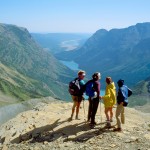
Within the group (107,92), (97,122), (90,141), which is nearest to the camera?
(90,141)

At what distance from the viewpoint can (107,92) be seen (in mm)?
23484

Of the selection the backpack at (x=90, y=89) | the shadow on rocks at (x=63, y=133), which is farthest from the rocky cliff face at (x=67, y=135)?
the backpack at (x=90, y=89)

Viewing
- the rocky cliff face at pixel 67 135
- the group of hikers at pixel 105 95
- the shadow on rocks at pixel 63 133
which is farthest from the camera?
the shadow on rocks at pixel 63 133

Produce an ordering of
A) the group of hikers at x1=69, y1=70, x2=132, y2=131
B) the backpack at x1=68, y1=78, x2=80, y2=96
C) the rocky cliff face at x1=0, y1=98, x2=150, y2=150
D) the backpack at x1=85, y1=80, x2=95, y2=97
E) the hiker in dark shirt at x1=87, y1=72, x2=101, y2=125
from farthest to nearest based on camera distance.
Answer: the backpack at x1=68, y1=78, x2=80, y2=96
the backpack at x1=85, y1=80, x2=95, y2=97
the hiker in dark shirt at x1=87, y1=72, x2=101, y2=125
the group of hikers at x1=69, y1=70, x2=132, y2=131
the rocky cliff face at x1=0, y1=98, x2=150, y2=150

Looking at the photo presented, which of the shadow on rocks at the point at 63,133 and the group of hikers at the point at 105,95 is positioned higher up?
the group of hikers at the point at 105,95

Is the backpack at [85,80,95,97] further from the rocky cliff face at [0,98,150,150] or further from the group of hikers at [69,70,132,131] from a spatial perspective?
the rocky cliff face at [0,98,150,150]

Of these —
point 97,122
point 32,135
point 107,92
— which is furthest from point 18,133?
point 107,92

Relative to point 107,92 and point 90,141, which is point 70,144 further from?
point 107,92

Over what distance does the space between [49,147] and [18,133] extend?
5.83 metres

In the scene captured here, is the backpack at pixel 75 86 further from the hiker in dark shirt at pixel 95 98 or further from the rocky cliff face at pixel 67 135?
the rocky cliff face at pixel 67 135

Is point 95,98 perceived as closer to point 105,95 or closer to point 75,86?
point 105,95

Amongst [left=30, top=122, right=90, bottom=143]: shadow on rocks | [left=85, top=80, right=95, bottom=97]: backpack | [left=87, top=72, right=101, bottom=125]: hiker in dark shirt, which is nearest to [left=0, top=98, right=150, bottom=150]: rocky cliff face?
[left=30, top=122, right=90, bottom=143]: shadow on rocks

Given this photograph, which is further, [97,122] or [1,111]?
[1,111]

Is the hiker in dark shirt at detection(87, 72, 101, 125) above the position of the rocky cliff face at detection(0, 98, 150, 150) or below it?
above
